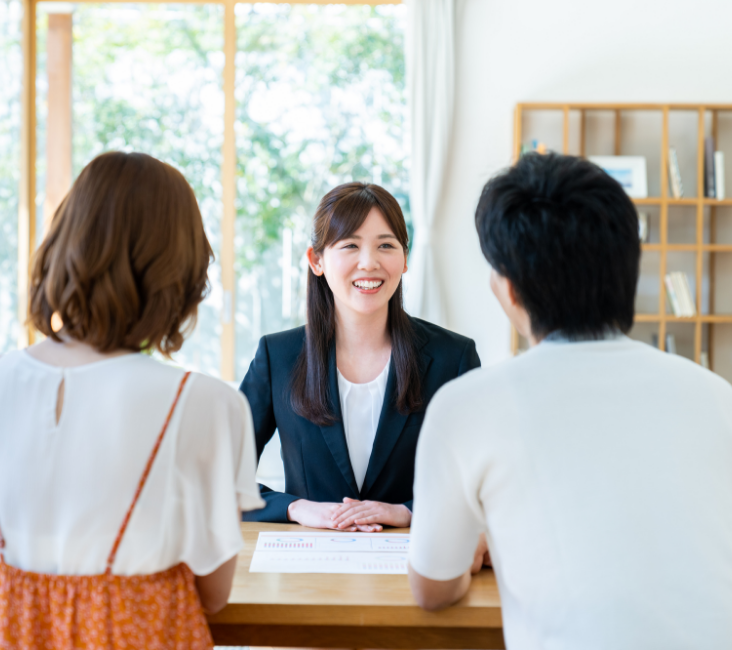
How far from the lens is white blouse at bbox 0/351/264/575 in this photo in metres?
0.88

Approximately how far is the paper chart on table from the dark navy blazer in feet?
0.85

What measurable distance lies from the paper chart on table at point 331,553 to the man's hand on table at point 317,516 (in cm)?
3

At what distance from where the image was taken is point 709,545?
2.80ft

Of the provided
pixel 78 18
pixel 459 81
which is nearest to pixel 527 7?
pixel 459 81

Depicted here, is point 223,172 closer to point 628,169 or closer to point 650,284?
point 628,169

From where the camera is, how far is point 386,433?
1740mm

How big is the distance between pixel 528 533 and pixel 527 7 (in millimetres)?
3696

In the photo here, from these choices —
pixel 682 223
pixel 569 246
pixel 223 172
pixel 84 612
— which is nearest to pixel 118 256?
pixel 84 612

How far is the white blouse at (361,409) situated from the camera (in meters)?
1.82

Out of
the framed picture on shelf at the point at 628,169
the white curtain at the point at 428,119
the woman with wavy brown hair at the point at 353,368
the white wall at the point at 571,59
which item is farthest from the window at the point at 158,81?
the woman with wavy brown hair at the point at 353,368

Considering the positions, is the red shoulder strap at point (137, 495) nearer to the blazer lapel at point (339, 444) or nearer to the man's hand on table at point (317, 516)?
the man's hand on table at point (317, 516)

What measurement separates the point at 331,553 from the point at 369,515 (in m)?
0.20

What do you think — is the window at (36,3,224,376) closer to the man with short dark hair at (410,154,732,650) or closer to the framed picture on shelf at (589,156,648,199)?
the framed picture on shelf at (589,156,648,199)

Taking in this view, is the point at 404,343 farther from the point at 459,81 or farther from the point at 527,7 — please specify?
the point at 527,7
